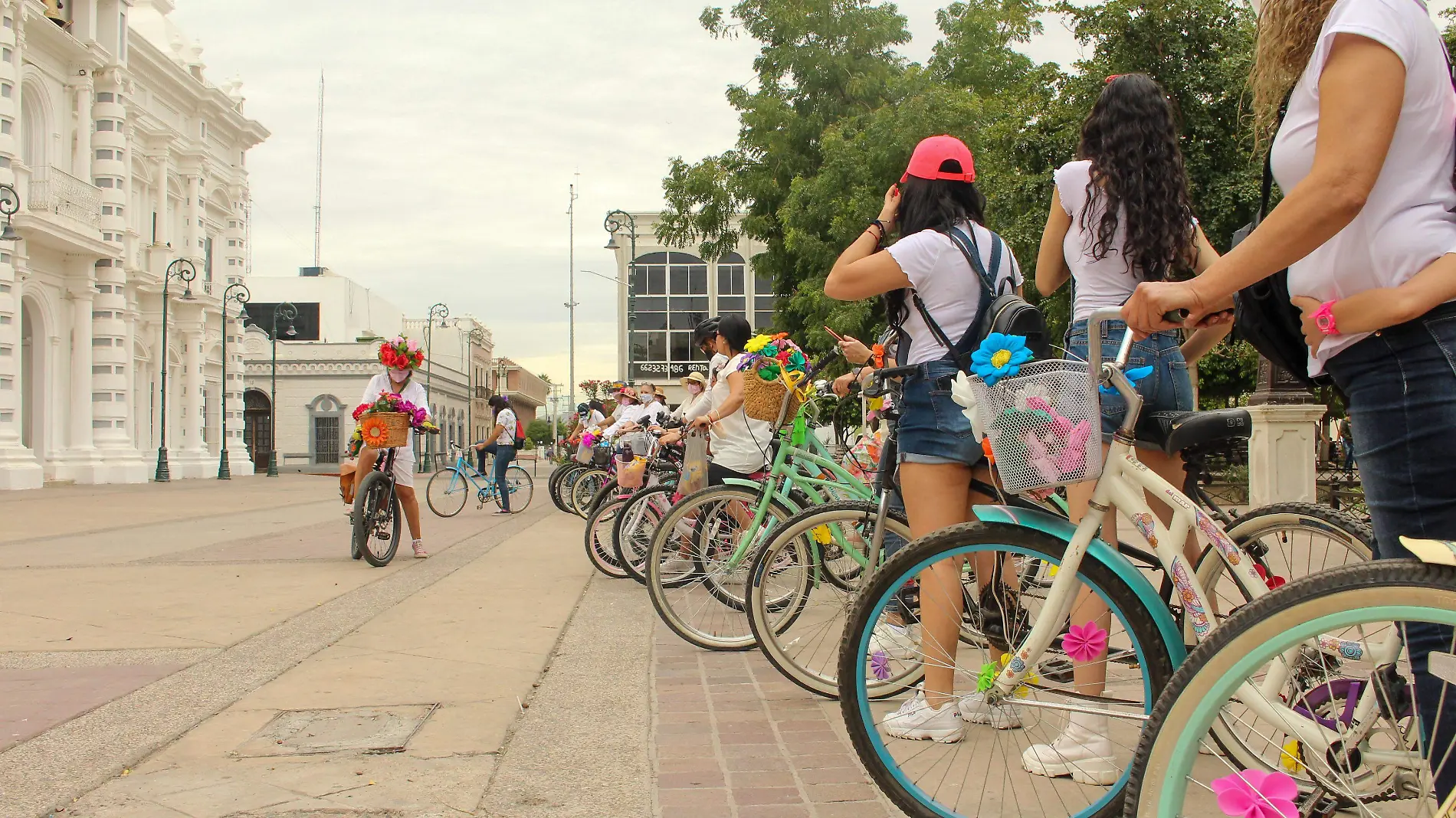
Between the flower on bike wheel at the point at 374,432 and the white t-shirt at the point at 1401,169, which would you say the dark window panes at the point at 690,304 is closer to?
the flower on bike wheel at the point at 374,432

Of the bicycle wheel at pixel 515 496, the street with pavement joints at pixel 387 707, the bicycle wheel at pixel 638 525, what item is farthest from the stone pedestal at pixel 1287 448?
the bicycle wheel at pixel 515 496

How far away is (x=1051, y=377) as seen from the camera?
2.43 metres

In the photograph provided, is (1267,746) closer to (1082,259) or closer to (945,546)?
(945,546)

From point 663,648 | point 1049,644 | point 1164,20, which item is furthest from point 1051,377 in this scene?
point 1164,20

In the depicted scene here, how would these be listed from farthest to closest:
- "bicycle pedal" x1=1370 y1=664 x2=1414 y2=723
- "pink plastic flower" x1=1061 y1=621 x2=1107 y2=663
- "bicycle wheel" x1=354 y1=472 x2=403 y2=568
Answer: "bicycle wheel" x1=354 y1=472 x2=403 y2=568
"pink plastic flower" x1=1061 y1=621 x2=1107 y2=663
"bicycle pedal" x1=1370 y1=664 x2=1414 y2=723

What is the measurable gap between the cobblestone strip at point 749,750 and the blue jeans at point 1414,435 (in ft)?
4.74

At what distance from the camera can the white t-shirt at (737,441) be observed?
250 inches

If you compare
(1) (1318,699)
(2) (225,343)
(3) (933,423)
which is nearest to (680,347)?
(2) (225,343)

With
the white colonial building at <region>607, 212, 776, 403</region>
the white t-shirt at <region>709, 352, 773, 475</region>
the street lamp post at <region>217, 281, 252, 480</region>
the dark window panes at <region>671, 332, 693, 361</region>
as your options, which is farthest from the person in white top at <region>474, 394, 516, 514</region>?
the dark window panes at <region>671, 332, 693, 361</region>

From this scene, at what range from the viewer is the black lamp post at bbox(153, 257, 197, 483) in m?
34.6

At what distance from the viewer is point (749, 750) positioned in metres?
3.56

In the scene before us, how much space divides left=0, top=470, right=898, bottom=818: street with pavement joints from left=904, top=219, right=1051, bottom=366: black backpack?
1.33 meters

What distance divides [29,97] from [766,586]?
111 feet

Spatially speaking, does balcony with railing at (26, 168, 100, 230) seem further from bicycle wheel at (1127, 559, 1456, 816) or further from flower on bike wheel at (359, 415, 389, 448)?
bicycle wheel at (1127, 559, 1456, 816)
